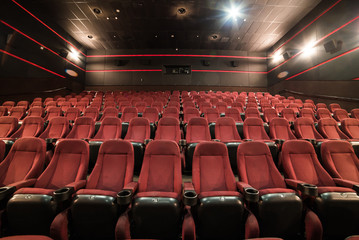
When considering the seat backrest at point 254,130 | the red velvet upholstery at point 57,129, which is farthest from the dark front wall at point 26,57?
the seat backrest at point 254,130

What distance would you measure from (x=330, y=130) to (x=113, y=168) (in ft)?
8.55

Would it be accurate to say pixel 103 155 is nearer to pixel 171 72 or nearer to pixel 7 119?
pixel 7 119

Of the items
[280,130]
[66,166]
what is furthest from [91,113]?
[280,130]

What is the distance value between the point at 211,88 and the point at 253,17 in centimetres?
283

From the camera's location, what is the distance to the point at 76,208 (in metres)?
0.90

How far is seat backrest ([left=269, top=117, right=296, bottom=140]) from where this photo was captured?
2.06m

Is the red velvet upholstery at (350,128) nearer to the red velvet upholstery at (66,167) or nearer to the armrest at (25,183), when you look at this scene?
the red velvet upholstery at (66,167)

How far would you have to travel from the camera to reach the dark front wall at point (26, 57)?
3.62 m

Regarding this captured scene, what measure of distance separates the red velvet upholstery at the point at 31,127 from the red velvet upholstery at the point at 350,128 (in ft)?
13.0

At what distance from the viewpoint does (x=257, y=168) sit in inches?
49.1

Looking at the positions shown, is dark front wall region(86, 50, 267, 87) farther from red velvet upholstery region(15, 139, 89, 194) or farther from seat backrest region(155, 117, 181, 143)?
red velvet upholstery region(15, 139, 89, 194)

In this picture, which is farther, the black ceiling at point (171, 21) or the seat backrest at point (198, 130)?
the black ceiling at point (171, 21)

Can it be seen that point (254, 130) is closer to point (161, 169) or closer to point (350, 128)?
point (350, 128)

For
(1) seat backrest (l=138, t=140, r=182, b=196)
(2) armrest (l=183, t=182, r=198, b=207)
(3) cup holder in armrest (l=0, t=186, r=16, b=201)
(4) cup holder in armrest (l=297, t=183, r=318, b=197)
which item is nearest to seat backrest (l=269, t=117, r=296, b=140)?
(4) cup holder in armrest (l=297, t=183, r=318, b=197)
